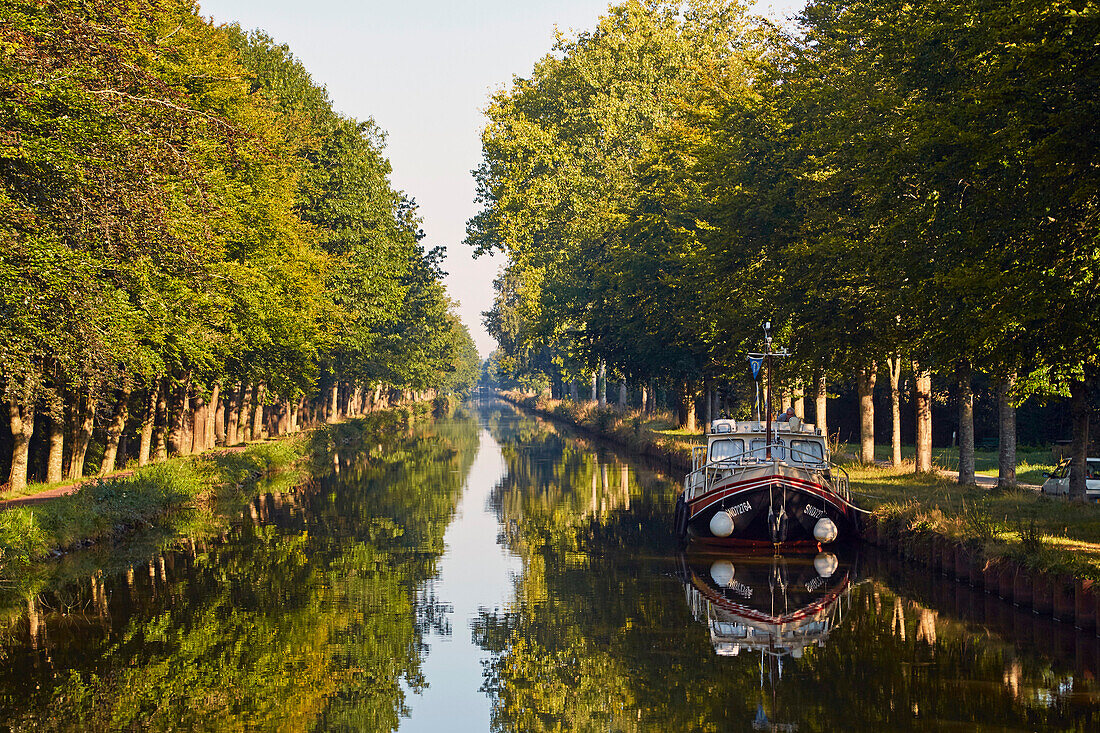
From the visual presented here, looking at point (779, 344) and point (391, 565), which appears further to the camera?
point (779, 344)

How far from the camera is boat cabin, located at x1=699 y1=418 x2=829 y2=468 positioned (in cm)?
3122

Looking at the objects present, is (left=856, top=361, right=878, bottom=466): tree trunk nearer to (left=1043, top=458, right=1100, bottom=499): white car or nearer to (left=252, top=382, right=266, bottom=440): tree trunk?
(left=1043, top=458, right=1100, bottom=499): white car

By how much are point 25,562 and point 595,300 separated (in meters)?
41.8

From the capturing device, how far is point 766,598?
22.8 metres

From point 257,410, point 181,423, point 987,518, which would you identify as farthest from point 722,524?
point 257,410

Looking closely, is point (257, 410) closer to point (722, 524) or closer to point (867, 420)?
point (867, 420)

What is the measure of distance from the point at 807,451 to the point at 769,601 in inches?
386

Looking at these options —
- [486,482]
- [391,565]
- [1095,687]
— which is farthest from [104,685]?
[486,482]

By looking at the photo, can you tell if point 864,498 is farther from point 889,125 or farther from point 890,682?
point 890,682

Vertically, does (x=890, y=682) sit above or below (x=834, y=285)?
below

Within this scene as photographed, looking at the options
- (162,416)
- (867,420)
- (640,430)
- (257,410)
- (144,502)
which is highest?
(867,420)

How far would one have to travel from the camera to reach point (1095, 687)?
1527cm

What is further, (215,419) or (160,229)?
(215,419)

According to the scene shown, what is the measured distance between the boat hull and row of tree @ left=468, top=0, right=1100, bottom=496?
4.45 meters
